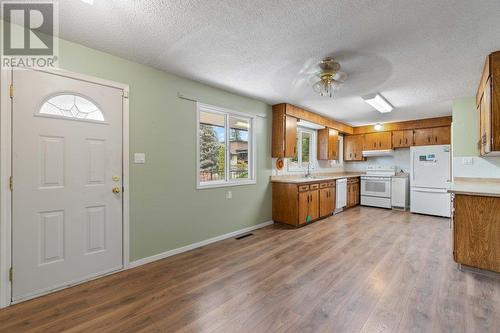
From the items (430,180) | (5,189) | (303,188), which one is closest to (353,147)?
(430,180)

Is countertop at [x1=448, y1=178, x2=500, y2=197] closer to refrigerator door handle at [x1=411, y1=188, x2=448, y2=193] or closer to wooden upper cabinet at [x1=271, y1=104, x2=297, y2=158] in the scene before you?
refrigerator door handle at [x1=411, y1=188, x2=448, y2=193]

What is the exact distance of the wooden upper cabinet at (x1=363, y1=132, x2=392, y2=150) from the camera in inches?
252

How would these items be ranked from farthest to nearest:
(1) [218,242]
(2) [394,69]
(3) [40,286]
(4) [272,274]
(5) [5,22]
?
1. (1) [218,242]
2. (2) [394,69]
3. (4) [272,274]
4. (3) [40,286]
5. (5) [5,22]

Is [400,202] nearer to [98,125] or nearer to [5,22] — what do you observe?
[98,125]

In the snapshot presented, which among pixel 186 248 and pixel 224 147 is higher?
pixel 224 147

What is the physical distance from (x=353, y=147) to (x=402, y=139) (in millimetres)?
1311

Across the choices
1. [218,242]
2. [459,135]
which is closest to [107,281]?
[218,242]

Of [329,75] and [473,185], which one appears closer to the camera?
[329,75]

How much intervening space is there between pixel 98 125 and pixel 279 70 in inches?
85.8

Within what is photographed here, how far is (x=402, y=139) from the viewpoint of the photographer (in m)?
6.16

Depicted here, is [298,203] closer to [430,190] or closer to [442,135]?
[430,190]

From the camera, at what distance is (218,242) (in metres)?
3.60

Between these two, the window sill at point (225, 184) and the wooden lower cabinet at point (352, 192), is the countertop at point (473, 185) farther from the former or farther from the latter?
the window sill at point (225, 184)

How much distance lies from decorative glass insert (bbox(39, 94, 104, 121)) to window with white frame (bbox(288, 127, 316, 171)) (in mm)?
3939
